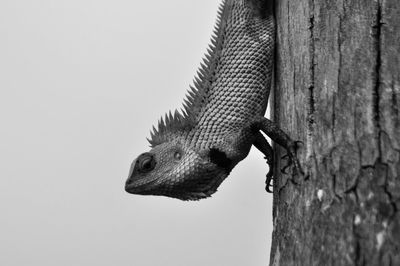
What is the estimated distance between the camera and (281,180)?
136 inches

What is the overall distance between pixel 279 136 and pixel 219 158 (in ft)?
3.08

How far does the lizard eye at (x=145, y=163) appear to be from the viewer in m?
4.57

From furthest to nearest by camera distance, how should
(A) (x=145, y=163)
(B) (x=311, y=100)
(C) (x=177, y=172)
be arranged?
(A) (x=145, y=163) → (C) (x=177, y=172) → (B) (x=311, y=100)

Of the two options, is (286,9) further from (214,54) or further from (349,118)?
(349,118)

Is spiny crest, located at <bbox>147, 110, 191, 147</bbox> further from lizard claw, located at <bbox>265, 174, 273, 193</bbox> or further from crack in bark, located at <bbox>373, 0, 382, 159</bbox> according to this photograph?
crack in bark, located at <bbox>373, 0, 382, 159</bbox>

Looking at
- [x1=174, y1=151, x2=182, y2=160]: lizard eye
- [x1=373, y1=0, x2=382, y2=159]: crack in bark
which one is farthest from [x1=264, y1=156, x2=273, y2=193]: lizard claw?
Answer: [x1=373, y1=0, x2=382, y2=159]: crack in bark

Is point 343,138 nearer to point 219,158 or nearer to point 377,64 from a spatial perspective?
point 377,64

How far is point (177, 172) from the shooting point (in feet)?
14.6

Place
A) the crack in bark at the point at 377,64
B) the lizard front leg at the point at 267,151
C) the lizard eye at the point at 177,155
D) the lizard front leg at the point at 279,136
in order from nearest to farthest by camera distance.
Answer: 1. the crack in bark at the point at 377,64
2. the lizard front leg at the point at 279,136
3. the lizard front leg at the point at 267,151
4. the lizard eye at the point at 177,155

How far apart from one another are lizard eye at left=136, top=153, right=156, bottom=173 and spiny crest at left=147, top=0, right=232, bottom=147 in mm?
205

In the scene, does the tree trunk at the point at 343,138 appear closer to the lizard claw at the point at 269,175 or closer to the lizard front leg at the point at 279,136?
the lizard front leg at the point at 279,136

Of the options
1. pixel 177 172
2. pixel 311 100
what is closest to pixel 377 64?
pixel 311 100

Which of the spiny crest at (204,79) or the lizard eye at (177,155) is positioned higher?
the spiny crest at (204,79)

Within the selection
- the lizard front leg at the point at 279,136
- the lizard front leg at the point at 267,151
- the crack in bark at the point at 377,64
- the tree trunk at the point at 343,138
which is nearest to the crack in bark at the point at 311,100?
the tree trunk at the point at 343,138
